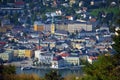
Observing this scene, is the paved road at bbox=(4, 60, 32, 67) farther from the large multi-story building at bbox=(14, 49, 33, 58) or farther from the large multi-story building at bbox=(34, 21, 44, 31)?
the large multi-story building at bbox=(34, 21, 44, 31)

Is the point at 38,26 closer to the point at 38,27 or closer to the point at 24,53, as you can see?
the point at 38,27

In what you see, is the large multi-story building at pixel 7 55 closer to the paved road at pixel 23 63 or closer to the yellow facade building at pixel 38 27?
the paved road at pixel 23 63

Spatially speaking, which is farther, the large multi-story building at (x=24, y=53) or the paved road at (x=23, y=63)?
the large multi-story building at (x=24, y=53)


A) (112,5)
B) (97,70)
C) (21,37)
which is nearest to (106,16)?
(112,5)

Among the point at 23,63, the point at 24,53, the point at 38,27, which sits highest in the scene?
the point at 23,63

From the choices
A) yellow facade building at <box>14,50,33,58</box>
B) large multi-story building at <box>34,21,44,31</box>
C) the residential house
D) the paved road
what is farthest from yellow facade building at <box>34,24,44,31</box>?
the residential house

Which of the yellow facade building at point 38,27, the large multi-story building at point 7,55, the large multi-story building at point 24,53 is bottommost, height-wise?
the yellow facade building at point 38,27

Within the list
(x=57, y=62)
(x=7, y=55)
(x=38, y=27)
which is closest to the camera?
(x=57, y=62)

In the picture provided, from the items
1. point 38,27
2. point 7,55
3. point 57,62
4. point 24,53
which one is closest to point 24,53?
point 24,53

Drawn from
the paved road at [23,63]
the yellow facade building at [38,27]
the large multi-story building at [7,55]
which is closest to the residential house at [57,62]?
the paved road at [23,63]

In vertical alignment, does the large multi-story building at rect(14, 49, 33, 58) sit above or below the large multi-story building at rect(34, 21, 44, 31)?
above

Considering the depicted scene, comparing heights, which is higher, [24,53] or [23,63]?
[23,63]

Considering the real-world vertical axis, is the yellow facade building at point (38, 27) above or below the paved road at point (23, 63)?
below

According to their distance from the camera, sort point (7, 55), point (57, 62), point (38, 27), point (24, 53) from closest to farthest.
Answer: point (57, 62), point (7, 55), point (24, 53), point (38, 27)
